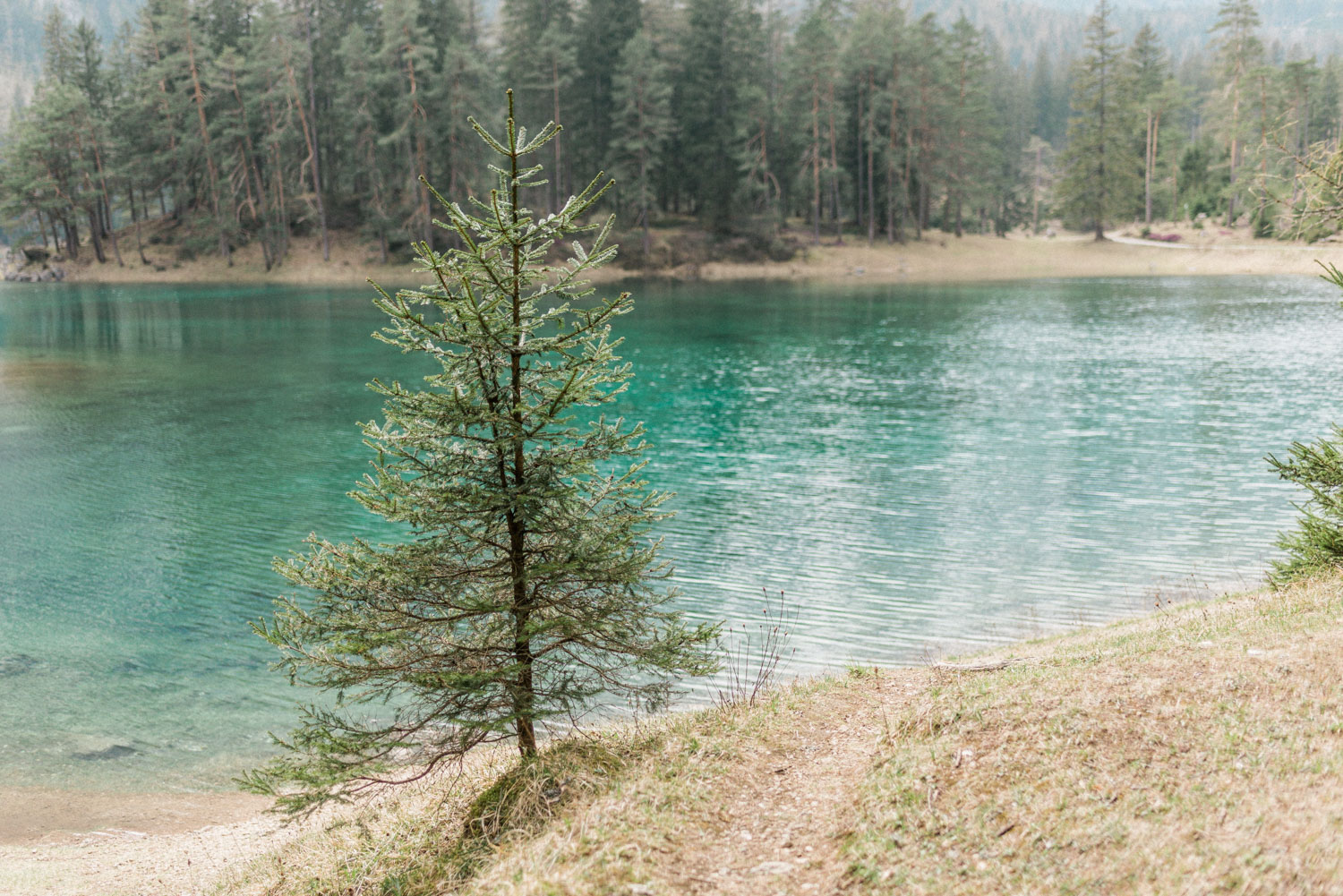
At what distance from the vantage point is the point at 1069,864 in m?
5.04

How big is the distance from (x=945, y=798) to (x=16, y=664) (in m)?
13.2

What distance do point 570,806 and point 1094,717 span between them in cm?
361

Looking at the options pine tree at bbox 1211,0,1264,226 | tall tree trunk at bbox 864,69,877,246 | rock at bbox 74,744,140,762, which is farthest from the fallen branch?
pine tree at bbox 1211,0,1264,226

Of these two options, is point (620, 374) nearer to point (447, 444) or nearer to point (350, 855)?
point (447, 444)

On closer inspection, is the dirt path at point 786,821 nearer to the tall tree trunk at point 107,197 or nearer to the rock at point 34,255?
the tall tree trunk at point 107,197

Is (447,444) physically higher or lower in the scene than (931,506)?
higher

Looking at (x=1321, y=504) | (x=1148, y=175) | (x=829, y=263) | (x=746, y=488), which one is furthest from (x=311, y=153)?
(x=1321, y=504)

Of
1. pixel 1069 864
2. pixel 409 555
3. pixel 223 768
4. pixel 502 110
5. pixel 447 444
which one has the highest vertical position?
pixel 502 110

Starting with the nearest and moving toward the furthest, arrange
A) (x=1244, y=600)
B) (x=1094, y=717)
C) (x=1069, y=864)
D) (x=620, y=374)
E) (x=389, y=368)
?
(x=1069, y=864)
(x=1094, y=717)
(x=620, y=374)
(x=1244, y=600)
(x=389, y=368)

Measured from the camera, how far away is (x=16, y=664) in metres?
13.2

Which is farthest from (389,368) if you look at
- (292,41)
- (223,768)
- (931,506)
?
(292,41)

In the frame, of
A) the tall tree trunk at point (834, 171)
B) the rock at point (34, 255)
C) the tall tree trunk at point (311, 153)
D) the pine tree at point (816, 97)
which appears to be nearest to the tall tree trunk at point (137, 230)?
the rock at point (34, 255)

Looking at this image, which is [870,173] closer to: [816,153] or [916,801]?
[816,153]

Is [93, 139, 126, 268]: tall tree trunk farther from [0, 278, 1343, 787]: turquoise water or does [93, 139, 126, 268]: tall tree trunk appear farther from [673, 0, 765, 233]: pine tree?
[673, 0, 765, 233]: pine tree
